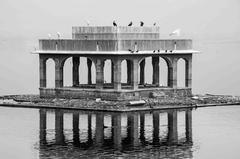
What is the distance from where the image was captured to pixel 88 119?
324ft

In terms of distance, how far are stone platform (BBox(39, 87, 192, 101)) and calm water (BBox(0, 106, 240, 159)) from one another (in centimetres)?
626

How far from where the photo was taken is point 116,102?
107 meters

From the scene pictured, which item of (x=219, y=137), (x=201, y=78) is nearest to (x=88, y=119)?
(x=219, y=137)

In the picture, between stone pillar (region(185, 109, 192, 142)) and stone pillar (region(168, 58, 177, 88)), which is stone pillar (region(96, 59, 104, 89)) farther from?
stone pillar (region(185, 109, 192, 142))

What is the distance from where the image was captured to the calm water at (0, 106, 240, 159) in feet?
272

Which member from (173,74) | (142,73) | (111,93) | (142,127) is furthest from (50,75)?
(142,127)

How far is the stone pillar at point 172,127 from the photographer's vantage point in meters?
88.6

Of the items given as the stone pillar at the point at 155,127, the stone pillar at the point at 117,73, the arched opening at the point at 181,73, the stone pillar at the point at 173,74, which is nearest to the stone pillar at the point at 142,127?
the stone pillar at the point at 155,127

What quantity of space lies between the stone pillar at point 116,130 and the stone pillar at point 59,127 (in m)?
4.13

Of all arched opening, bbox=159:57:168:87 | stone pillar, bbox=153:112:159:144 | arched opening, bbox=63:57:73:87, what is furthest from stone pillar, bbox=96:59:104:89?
arched opening, bbox=159:57:168:87

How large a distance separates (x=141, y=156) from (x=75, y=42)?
31723 mm

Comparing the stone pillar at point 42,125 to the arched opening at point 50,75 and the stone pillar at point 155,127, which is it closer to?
the stone pillar at point 155,127

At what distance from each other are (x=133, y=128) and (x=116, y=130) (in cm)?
172

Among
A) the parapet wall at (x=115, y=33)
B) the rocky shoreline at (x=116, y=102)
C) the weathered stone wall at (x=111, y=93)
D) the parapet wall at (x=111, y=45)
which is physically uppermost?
the parapet wall at (x=115, y=33)
